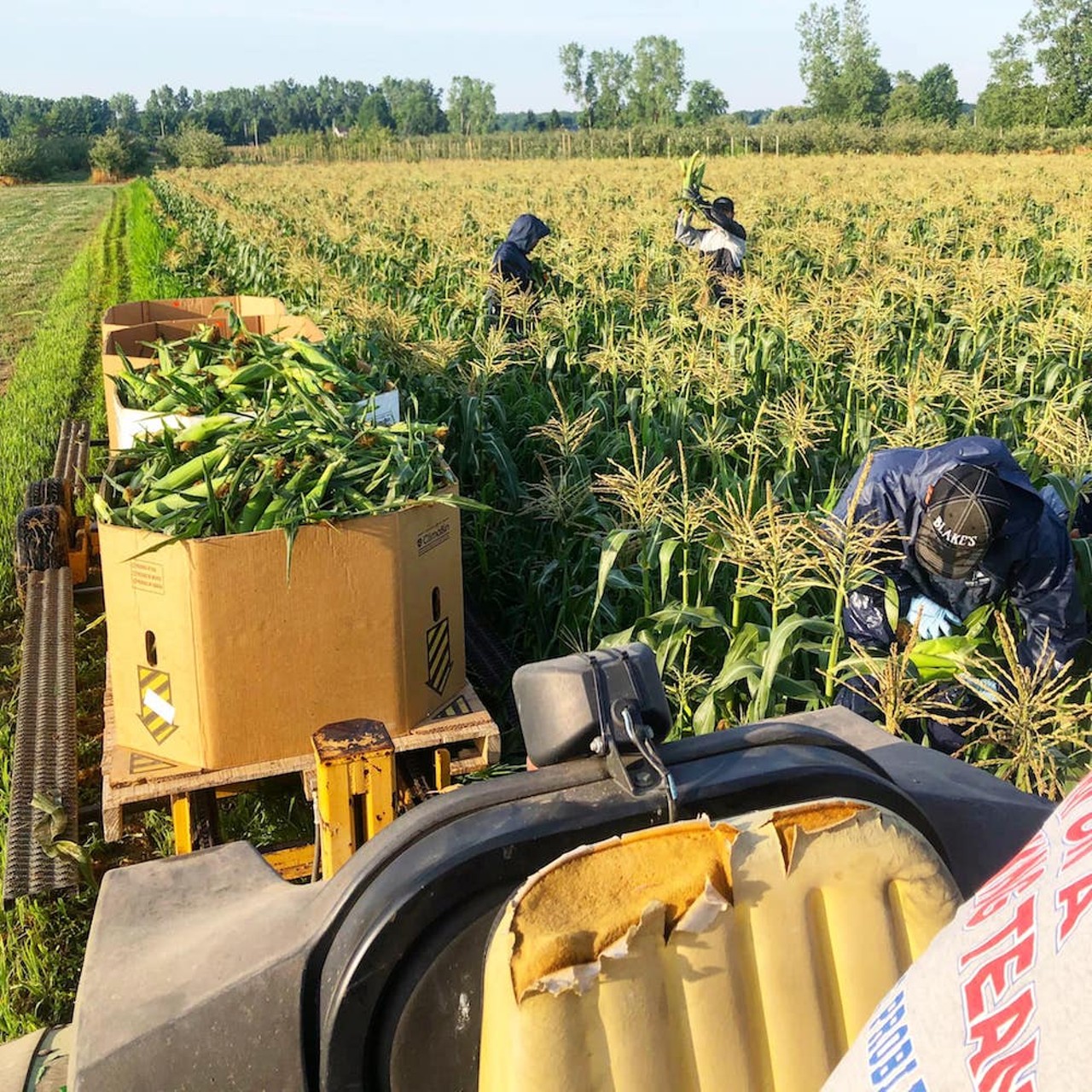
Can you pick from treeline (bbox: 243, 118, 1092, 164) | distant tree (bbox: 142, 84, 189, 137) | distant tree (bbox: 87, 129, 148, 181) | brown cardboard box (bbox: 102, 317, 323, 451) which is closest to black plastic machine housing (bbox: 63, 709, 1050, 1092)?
brown cardboard box (bbox: 102, 317, 323, 451)

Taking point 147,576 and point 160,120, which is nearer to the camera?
point 147,576

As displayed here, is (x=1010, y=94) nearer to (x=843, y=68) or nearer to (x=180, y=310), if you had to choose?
(x=843, y=68)

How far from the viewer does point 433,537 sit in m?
3.30

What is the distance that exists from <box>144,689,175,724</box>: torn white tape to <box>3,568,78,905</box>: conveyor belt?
1.52 feet

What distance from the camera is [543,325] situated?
7320mm

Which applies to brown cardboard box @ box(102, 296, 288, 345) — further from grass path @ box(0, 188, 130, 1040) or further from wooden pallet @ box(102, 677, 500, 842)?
wooden pallet @ box(102, 677, 500, 842)

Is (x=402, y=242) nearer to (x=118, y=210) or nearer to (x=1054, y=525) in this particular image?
(x=1054, y=525)

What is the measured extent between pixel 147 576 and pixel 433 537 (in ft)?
2.71

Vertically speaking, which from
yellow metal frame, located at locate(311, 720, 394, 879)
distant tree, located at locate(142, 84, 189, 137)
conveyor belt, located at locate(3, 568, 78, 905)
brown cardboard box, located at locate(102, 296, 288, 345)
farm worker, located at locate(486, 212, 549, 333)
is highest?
distant tree, located at locate(142, 84, 189, 137)

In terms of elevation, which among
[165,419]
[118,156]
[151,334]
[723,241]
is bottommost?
[165,419]

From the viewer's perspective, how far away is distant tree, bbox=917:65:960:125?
85.5 metres

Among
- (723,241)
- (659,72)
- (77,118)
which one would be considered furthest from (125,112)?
(723,241)

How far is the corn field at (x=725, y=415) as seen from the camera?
3436mm

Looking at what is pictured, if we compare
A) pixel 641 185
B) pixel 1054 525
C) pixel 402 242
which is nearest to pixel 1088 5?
pixel 641 185
